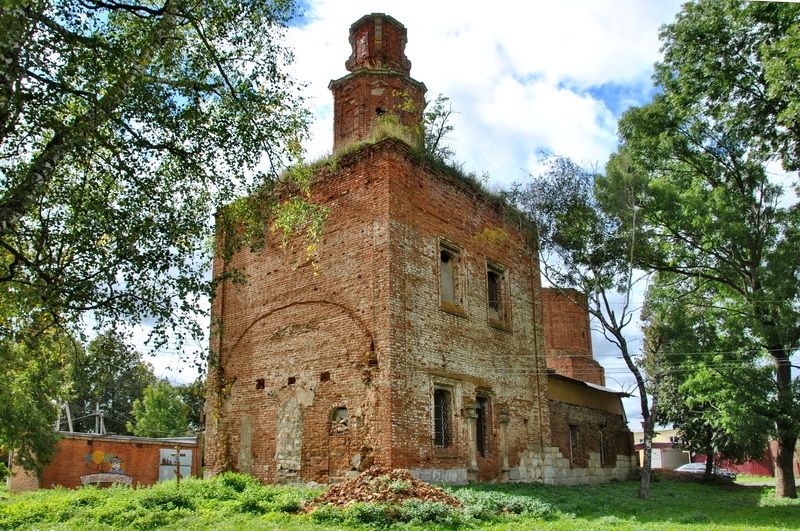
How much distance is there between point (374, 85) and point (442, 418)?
10.3 m

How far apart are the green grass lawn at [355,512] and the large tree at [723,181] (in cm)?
539

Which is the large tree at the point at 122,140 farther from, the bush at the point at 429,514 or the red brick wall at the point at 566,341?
the red brick wall at the point at 566,341

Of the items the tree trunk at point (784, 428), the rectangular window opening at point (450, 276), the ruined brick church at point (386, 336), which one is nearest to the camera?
the ruined brick church at point (386, 336)

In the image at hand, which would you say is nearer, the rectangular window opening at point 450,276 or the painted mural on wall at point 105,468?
the rectangular window opening at point 450,276

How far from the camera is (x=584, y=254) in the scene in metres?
18.1

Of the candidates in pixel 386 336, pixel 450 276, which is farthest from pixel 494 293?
pixel 386 336

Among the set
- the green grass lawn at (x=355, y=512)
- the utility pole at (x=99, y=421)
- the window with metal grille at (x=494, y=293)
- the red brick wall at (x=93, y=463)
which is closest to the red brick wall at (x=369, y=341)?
the window with metal grille at (x=494, y=293)

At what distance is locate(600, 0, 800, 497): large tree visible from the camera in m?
16.6

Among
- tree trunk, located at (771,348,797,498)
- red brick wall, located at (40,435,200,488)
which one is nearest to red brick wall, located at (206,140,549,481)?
tree trunk, located at (771,348,797,498)

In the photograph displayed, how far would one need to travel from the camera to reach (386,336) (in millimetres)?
13664

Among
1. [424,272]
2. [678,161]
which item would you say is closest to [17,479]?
[424,272]

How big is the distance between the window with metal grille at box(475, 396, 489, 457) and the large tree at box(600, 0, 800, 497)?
6.49 m

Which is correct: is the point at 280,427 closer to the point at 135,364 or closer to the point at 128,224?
the point at 135,364

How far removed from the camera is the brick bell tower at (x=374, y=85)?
63.1 feet
